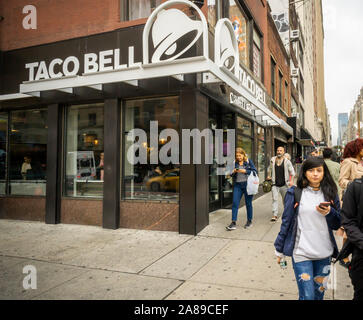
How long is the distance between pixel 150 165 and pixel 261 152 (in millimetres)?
7722

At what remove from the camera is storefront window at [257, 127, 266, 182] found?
12805mm

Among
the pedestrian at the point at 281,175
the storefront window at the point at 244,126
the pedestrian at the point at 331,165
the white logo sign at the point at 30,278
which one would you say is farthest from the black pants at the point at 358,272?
the storefront window at the point at 244,126

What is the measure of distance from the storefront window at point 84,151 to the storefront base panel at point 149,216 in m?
0.93

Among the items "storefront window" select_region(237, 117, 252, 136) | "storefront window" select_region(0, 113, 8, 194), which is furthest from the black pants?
"storefront window" select_region(0, 113, 8, 194)

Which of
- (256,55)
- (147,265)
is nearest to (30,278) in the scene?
(147,265)

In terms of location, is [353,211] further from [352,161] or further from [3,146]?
[3,146]

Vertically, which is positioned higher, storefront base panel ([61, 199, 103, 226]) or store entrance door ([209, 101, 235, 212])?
store entrance door ([209, 101, 235, 212])

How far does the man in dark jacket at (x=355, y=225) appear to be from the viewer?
2.30 metres

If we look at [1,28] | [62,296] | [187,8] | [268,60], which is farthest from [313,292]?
[268,60]

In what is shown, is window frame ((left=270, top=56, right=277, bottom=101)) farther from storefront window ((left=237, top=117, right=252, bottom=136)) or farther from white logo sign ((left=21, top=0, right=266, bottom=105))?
white logo sign ((left=21, top=0, right=266, bottom=105))

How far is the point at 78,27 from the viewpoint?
25.6 ft

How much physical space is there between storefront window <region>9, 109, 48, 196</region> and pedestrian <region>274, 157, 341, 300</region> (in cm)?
729

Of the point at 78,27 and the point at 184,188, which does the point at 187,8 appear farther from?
the point at 184,188

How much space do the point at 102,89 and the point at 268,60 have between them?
374 inches
